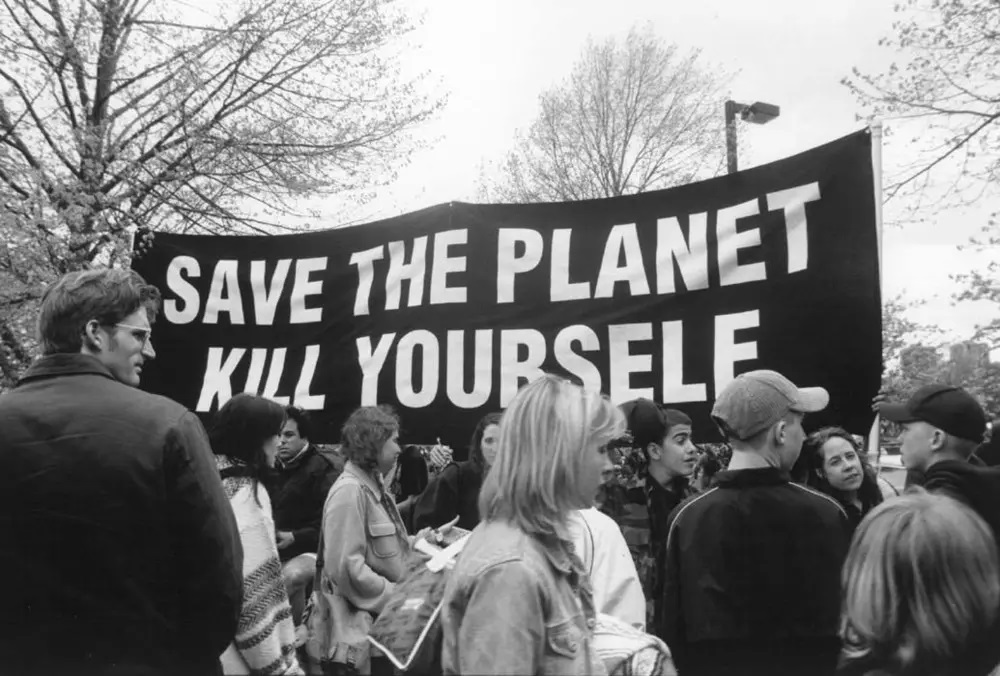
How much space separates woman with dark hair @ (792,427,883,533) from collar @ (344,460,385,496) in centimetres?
233

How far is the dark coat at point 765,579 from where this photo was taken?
115 inches

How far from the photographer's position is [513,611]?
1804mm

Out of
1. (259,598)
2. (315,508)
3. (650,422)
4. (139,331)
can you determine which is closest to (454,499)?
(315,508)

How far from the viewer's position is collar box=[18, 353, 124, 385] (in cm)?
247

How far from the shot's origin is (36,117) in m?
11.4

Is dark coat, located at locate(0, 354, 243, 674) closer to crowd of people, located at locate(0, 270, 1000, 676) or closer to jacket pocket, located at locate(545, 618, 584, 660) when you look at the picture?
crowd of people, located at locate(0, 270, 1000, 676)

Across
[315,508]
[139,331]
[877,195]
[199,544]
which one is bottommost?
[315,508]

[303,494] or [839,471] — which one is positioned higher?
[839,471]

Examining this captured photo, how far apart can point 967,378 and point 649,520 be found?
14.7 meters

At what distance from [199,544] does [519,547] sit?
94cm

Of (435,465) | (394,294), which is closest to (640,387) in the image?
(394,294)

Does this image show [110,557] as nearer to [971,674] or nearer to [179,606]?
[179,606]

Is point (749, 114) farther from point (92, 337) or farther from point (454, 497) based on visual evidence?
point (92, 337)

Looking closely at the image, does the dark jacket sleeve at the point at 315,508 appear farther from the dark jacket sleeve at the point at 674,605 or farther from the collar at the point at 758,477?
the collar at the point at 758,477
